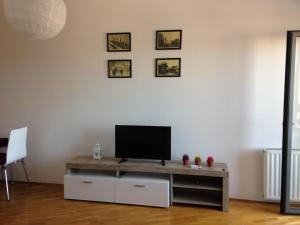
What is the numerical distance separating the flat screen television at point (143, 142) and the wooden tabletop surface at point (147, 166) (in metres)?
0.10

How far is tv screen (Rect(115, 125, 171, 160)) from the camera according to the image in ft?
10.8

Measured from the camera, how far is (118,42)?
3562mm

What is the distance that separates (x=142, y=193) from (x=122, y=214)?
338 millimetres

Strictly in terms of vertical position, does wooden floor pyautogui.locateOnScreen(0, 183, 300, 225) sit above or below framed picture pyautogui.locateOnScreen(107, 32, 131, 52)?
below

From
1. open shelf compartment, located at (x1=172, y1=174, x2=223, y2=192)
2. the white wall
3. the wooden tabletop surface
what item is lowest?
open shelf compartment, located at (x1=172, y1=174, x2=223, y2=192)

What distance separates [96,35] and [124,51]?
0.44 m

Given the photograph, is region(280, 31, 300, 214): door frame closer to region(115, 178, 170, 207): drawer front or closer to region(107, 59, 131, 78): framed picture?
region(115, 178, 170, 207): drawer front

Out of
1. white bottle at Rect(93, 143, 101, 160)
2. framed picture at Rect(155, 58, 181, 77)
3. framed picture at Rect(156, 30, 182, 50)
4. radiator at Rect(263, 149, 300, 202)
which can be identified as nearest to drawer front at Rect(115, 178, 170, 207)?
white bottle at Rect(93, 143, 101, 160)

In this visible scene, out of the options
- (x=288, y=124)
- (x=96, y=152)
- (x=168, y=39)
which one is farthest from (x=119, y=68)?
(x=288, y=124)

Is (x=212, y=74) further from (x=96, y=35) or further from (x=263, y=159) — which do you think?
(x=96, y=35)

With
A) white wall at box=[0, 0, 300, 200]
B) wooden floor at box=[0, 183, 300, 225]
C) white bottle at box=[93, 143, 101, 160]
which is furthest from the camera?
white bottle at box=[93, 143, 101, 160]

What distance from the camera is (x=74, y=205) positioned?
3.24 m

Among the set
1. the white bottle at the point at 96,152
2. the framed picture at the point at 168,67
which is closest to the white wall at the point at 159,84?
the framed picture at the point at 168,67

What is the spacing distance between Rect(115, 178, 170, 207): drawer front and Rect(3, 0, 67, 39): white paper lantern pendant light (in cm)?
187
